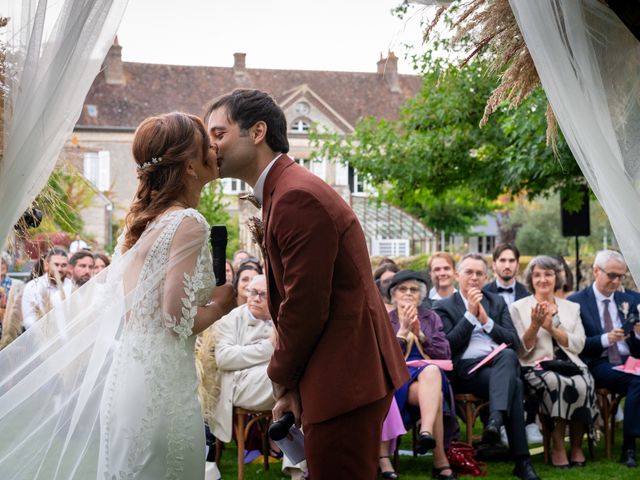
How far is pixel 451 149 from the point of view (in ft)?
48.8

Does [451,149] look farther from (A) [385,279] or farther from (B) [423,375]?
(B) [423,375]

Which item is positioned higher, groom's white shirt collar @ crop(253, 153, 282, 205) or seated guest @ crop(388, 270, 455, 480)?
groom's white shirt collar @ crop(253, 153, 282, 205)

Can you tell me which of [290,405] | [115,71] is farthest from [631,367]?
[115,71]

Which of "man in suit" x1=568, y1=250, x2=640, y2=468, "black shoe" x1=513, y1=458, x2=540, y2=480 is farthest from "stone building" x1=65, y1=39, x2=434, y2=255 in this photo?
"black shoe" x1=513, y1=458, x2=540, y2=480

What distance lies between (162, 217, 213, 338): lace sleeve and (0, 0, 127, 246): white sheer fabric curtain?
601 millimetres

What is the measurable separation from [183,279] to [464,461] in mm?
4485

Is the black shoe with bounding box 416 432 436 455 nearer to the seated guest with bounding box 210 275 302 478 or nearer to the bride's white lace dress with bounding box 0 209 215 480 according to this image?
the seated guest with bounding box 210 275 302 478

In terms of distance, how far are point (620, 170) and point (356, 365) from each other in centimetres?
126

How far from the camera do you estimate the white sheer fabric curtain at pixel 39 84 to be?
3.25 metres

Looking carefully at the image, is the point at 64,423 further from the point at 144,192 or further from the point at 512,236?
the point at 512,236

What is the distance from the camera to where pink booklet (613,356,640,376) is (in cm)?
806

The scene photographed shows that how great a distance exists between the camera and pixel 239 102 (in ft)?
12.1

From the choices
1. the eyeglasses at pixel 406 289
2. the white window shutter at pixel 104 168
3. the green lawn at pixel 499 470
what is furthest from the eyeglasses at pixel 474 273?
the white window shutter at pixel 104 168

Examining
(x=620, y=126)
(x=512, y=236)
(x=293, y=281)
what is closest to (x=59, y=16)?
(x=293, y=281)
